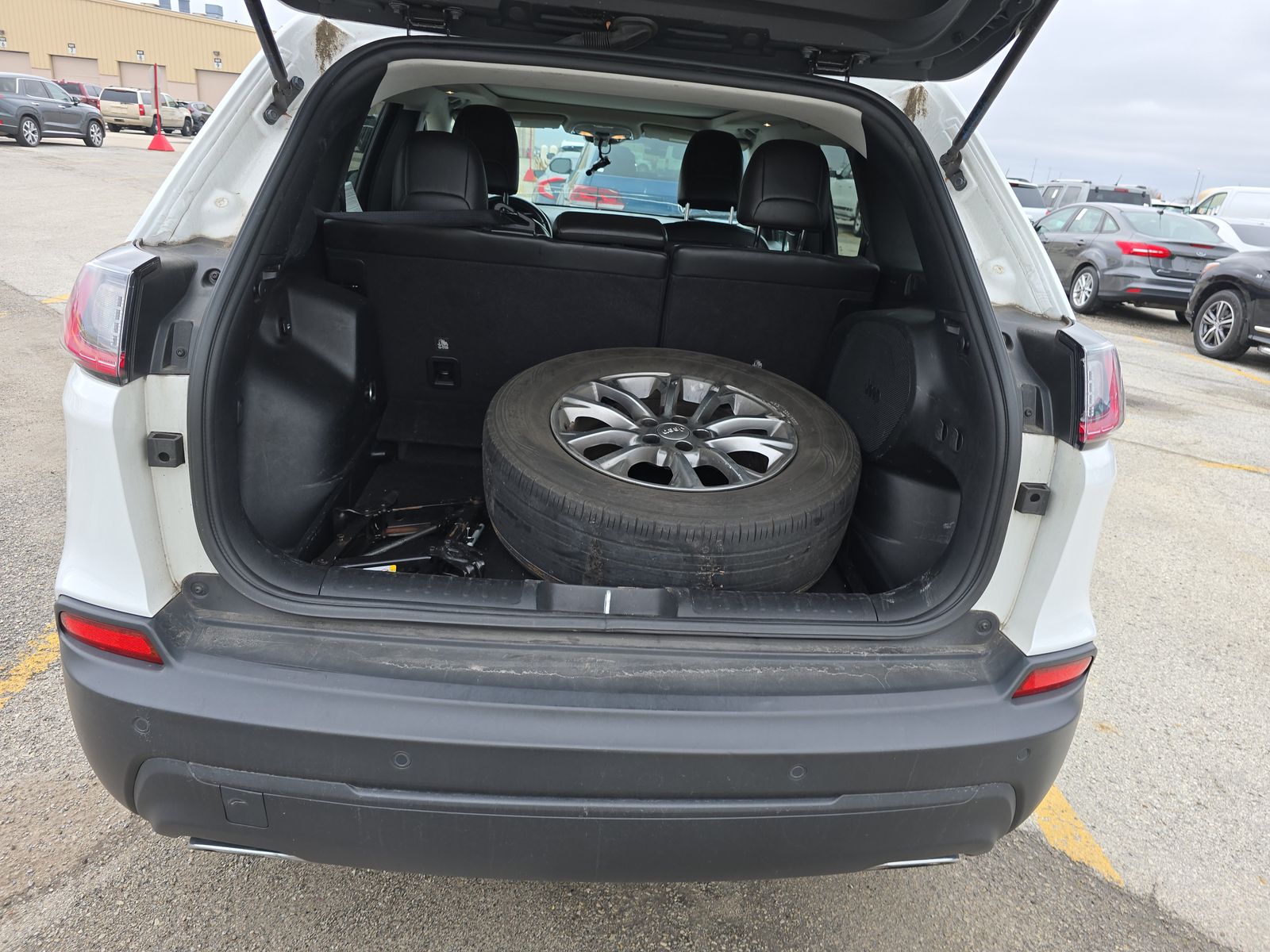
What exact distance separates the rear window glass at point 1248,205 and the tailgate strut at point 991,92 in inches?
621

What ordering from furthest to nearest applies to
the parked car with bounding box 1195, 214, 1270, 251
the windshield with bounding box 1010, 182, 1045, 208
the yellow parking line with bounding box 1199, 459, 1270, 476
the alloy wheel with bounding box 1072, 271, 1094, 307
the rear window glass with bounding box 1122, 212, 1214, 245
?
the windshield with bounding box 1010, 182, 1045, 208, the alloy wheel with bounding box 1072, 271, 1094, 307, the parked car with bounding box 1195, 214, 1270, 251, the rear window glass with bounding box 1122, 212, 1214, 245, the yellow parking line with bounding box 1199, 459, 1270, 476

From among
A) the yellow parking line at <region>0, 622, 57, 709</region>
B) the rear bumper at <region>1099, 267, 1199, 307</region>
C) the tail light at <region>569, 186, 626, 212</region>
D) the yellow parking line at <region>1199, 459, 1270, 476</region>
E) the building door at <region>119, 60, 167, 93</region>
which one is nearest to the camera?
the yellow parking line at <region>0, 622, 57, 709</region>

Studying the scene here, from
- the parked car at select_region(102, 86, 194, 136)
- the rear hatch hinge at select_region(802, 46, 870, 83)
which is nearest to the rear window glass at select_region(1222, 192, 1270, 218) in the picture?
the rear hatch hinge at select_region(802, 46, 870, 83)

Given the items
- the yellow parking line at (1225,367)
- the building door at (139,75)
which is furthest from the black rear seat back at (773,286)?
the building door at (139,75)

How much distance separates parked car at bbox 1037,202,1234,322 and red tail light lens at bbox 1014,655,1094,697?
10061mm

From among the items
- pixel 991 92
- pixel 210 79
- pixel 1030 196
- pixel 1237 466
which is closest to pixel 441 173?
pixel 991 92

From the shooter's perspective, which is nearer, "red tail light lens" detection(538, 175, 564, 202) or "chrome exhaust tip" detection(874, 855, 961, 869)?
"chrome exhaust tip" detection(874, 855, 961, 869)

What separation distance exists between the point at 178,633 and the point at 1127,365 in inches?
339

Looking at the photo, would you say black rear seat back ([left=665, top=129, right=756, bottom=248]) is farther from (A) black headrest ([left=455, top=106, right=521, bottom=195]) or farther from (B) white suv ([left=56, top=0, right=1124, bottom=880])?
(B) white suv ([left=56, top=0, right=1124, bottom=880])

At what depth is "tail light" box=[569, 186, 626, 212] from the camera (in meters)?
3.64

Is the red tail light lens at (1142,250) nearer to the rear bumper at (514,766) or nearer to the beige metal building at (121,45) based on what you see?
the rear bumper at (514,766)

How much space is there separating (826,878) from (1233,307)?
29.5 ft

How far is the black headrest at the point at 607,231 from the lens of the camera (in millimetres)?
2590

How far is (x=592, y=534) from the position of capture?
1.56 meters
